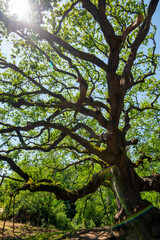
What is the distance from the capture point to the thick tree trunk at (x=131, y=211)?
506 cm

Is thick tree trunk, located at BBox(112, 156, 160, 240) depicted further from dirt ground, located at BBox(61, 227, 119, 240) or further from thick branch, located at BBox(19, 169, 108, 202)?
thick branch, located at BBox(19, 169, 108, 202)

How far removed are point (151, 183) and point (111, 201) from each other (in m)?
18.2

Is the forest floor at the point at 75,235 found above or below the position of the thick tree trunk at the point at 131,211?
below

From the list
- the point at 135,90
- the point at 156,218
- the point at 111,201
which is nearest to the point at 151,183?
the point at 156,218

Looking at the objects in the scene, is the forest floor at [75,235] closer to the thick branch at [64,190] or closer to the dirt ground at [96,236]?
the dirt ground at [96,236]

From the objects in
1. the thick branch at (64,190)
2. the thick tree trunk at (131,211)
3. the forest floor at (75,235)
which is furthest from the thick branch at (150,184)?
the forest floor at (75,235)

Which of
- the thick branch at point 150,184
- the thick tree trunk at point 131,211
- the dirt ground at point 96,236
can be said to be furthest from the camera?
the thick branch at point 150,184

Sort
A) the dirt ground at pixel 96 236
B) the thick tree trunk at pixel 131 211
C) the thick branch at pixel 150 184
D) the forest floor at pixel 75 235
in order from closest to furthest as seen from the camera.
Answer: the thick tree trunk at pixel 131 211
the dirt ground at pixel 96 236
the forest floor at pixel 75 235
the thick branch at pixel 150 184

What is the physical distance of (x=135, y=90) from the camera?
1316 cm

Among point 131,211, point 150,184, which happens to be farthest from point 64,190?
point 150,184

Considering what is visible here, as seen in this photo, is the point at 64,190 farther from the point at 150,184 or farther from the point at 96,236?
the point at 150,184

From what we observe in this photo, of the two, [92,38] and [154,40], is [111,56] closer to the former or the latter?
[92,38]

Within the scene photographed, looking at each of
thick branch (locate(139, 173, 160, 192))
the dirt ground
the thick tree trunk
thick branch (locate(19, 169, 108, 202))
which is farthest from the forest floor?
thick branch (locate(139, 173, 160, 192))

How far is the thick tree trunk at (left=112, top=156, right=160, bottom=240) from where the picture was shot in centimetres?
506
